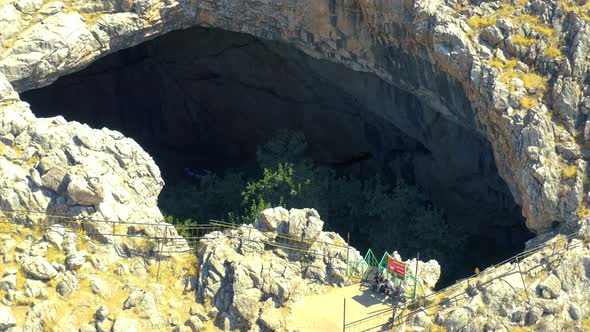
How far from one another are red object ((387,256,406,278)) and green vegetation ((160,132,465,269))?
8.55 meters

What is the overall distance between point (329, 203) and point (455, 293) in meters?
13.4

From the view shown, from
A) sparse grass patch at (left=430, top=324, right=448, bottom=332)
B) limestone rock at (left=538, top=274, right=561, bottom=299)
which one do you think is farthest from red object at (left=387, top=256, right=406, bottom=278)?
limestone rock at (left=538, top=274, right=561, bottom=299)

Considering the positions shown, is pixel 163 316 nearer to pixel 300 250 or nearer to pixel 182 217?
pixel 300 250

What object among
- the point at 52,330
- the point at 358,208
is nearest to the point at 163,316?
the point at 52,330

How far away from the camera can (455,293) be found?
110 ft

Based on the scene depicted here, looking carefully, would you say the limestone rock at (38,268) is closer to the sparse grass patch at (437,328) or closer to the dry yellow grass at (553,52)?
the sparse grass patch at (437,328)

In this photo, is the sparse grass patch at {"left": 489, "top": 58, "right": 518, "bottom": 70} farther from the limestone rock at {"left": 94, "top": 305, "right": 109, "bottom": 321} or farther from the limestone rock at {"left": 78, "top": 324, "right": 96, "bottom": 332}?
the limestone rock at {"left": 78, "top": 324, "right": 96, "bottom": 332}

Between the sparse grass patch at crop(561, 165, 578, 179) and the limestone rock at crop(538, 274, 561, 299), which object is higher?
the sparse grass patch at crop(561, 165, 578, 179)

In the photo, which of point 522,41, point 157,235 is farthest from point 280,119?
point 157,235

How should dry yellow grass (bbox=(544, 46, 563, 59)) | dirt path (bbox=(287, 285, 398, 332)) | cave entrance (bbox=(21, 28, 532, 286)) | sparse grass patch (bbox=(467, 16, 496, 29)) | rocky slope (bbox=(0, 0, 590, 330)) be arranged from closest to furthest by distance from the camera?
rocky slope (bbox=(0, 0, 590, 330))
dirt path (bbox=(287, 285, 398, 332))
dry yellow grass (bbox=(544, 46, 563, 59))
sparse grass patch (bbox=(467, 16, 496, 29))
cave entrance (bbox=(21, 28, 532, 286))

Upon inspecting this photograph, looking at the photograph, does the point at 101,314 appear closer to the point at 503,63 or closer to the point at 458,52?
the point at 458,52

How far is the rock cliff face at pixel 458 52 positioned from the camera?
35906 millimetres

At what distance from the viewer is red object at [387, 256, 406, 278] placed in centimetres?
3466

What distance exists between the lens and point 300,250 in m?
35.7
